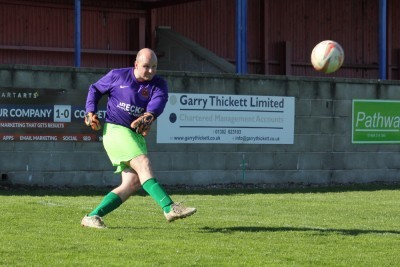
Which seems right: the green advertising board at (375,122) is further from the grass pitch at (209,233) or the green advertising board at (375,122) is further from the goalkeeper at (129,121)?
the goalkeeper at (129,121)

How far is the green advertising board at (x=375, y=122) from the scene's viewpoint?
21578mm

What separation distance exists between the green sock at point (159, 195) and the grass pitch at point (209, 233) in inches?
11.7

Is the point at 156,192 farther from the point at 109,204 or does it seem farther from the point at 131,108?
the point at 131,108

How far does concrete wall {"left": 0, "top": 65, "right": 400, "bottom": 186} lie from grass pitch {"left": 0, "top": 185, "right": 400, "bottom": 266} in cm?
196

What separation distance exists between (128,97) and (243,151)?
9.37 meters

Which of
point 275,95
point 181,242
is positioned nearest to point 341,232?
point 181,242

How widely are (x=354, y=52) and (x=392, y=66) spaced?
1.46 meters

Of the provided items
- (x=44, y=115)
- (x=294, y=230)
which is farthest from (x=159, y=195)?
(x=44, y=115)

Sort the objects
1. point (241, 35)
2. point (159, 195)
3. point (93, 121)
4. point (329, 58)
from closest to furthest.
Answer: point (159, 195) < point (93, 121) < point (329, 58) < point (241, 35)

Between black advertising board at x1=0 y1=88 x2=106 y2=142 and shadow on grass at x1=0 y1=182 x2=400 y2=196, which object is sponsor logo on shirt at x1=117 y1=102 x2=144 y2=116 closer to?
shadow on grass at x1=0 y1=182 x2=400 y2=196

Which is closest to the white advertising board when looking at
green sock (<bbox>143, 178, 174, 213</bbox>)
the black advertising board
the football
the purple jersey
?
the black advertising board

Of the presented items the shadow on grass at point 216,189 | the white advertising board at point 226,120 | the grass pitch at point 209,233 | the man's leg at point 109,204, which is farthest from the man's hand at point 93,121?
the white advertising board at point 226,120

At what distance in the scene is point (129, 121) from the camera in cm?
1086

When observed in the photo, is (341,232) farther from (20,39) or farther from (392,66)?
(392,66)
